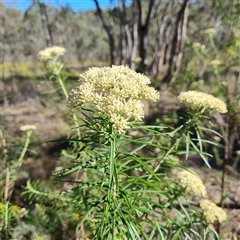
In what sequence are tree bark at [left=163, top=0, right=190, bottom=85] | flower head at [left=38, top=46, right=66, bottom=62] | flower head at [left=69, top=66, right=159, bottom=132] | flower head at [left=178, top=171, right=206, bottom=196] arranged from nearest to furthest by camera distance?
flower head at [left=69, top=66, right=159, bottom=132], flower head at [left=178, top=171, right=206, bottom=196], flower head at [left=38, top=46, right=66, bottom=62], tree bark at [left=163, top=0, right=190, bottom=85]

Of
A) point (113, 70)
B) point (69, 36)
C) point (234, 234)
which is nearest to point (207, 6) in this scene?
point (234, 234)

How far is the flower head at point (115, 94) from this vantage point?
1.35 meters

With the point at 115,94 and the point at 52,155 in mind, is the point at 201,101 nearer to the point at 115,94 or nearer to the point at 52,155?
the point at 115,94

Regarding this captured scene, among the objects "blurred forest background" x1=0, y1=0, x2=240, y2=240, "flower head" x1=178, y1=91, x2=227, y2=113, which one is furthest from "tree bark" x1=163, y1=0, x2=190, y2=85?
"flower head" x1=178, y1=91, x2=227, y2=113

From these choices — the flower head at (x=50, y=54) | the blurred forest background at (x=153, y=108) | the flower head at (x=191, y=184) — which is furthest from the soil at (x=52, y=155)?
the flower head at (x=191, y=184)

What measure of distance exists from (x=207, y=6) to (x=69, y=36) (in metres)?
26.4

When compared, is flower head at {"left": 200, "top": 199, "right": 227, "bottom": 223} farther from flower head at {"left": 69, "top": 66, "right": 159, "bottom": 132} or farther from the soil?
flower head at {"left": 69, "top": 66, "right": 159, "bottom": 132}

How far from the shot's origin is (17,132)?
6.75 meters

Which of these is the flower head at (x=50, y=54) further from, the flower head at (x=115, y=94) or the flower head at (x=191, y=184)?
the flower head at (x=191, y=184)

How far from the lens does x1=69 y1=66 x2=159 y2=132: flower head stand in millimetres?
1350

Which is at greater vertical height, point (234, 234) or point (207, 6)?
point (207, 6)

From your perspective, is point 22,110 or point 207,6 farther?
point 207,6

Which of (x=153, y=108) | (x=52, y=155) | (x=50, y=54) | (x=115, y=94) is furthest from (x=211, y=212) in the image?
(x=153, y=108)

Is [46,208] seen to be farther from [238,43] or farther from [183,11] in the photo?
[183,11]
